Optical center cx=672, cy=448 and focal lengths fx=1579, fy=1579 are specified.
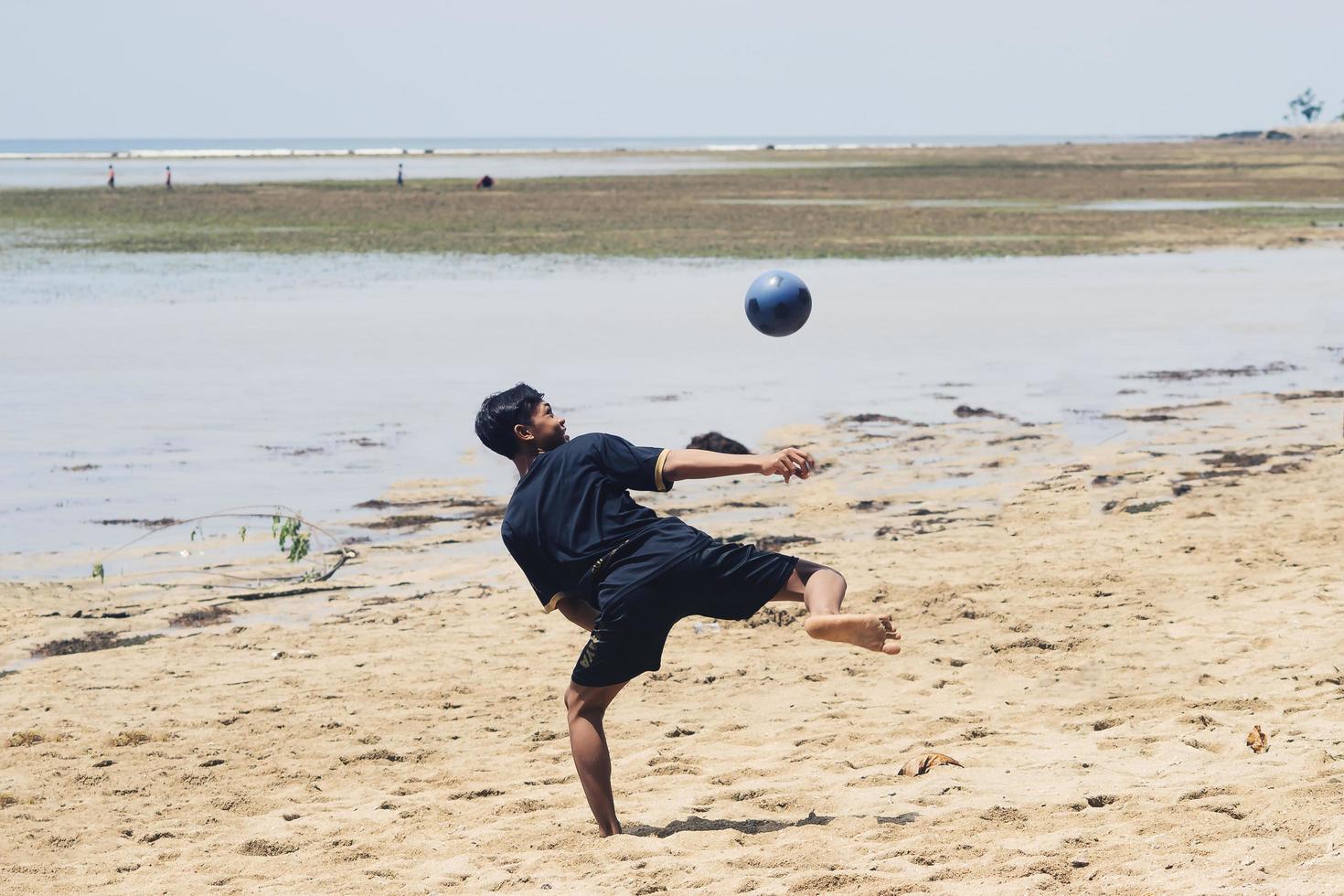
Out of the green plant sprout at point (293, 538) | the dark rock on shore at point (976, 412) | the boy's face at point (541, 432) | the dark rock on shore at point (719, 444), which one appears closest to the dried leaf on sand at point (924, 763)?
the boy's face at point (541, 432)

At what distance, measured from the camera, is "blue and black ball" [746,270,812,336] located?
9352 mm

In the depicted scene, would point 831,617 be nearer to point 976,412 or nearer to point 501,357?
point 976,412

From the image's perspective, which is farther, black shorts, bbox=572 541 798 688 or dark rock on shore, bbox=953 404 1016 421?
dark rock on shore, bbox=953 404 1016 421

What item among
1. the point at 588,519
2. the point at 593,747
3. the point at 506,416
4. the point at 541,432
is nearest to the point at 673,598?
the point at 588,519

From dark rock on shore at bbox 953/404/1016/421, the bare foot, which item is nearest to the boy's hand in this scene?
the bare foot

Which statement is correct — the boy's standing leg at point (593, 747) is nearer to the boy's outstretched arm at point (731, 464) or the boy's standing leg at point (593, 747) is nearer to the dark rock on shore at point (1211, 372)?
the boy's outstretched arm at point (731, 464)

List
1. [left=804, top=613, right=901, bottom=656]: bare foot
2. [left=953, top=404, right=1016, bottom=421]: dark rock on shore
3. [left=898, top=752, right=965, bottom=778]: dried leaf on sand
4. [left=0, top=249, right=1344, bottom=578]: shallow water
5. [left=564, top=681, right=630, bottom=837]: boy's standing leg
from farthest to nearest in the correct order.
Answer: [left=953, top=404, right=1016, bottom=421]: dark rock on shore, [left=0, top=249, right=1344, bottom=578]: shallow water, [left=898, top=752, right=965, bottom=778]: dried leaf on sand, [left=564, top=681, right=630, bottom=837]: boy's standing leg, [left=804, top=613, right=901, bottom=656]: bare foot

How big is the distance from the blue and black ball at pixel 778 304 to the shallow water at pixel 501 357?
3.48 metres

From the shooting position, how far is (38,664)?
325 inches

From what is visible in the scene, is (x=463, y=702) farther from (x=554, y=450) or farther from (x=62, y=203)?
(x=62, y=203)

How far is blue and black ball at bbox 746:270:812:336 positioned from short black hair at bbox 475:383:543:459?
395 centimetres

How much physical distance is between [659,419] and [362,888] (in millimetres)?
9142

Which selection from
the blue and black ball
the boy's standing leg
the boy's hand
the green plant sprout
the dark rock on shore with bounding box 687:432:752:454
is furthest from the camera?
the dark rock on shore with bounding box 687:432:752:454

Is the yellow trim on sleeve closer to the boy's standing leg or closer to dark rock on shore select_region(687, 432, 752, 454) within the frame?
the boy's standing leg
